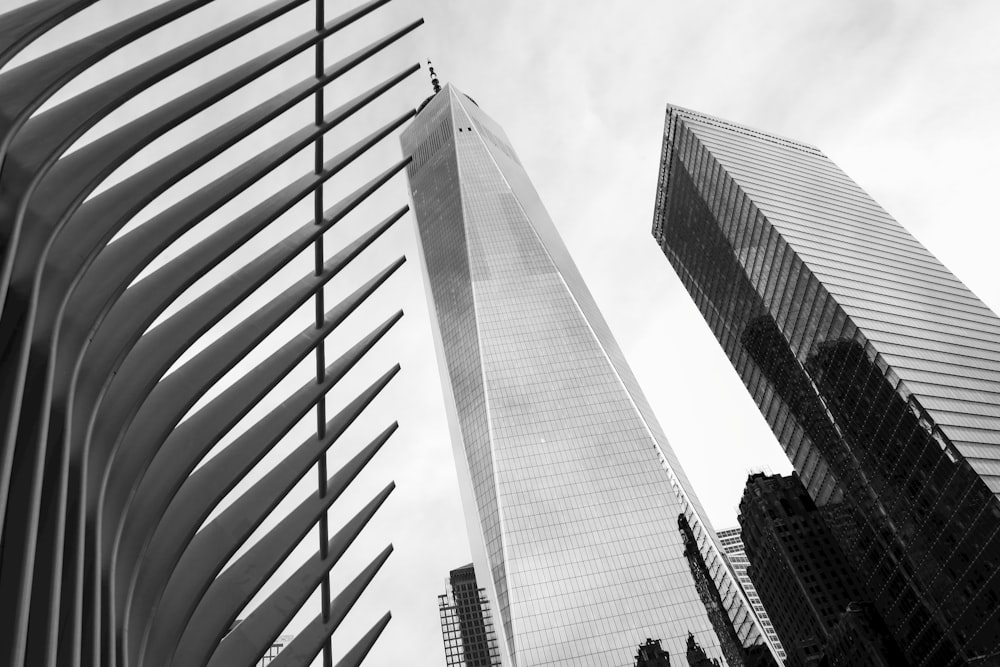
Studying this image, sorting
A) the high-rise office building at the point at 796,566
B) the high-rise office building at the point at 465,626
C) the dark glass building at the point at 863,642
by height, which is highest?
the high-rise office building at the point at 465,626

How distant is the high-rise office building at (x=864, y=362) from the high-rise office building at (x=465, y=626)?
88.2 metres

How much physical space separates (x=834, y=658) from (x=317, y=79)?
111249 mm

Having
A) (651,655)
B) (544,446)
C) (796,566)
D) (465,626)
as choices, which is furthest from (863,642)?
(465,626)

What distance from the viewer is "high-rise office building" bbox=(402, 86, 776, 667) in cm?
10050

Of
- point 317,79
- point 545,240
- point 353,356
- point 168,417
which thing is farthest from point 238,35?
point 545,240

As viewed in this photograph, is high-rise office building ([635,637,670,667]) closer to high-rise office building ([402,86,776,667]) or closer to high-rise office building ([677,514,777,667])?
high-rise office building ([402,86,776,667])

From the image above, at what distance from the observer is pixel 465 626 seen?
16912 cm

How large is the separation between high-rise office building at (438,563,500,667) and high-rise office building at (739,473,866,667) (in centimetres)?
6116

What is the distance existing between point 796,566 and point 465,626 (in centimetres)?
8057

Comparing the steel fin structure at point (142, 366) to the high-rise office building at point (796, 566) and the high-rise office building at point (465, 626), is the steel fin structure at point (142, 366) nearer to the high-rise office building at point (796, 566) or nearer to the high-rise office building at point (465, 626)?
the high-rise office building at point (796, 566)

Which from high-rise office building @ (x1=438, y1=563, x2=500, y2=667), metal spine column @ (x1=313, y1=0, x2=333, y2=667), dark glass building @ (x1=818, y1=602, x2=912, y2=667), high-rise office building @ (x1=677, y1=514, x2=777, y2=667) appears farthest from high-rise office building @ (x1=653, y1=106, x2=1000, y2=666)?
high-rise office building @ (x1=438, y1=563, x2=500, y2=667)

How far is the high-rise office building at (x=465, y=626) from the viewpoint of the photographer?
164m

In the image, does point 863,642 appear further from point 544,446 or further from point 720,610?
point 544,446

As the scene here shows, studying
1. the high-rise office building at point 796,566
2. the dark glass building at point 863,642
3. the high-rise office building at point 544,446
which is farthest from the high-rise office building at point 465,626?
the dark glass building at point 863,642
